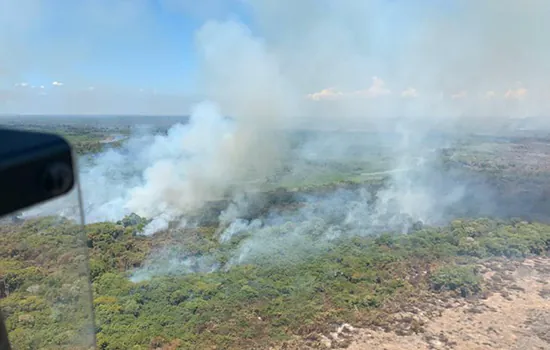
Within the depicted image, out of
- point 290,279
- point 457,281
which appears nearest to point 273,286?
point 290,279

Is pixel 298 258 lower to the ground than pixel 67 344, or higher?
lower

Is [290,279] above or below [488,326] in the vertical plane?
above

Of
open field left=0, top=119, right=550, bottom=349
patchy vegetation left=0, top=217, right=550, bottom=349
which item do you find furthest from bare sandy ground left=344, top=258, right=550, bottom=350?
patchy vegetation left=0, top=217, right=550, bottom=349

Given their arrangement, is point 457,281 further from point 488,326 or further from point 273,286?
point 273,286

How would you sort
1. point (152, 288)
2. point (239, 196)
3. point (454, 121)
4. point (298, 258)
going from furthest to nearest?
point (454, 121)
point (239, 196)
point (298, 258)
point (152, 288)

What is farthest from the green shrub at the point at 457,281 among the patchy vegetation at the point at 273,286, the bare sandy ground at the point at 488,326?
the bare sandy ground at the point at 488,326

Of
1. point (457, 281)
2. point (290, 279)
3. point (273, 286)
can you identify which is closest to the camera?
point (273, 286)

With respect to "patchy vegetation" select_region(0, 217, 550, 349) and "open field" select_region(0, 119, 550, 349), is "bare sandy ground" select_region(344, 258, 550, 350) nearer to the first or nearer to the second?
"open field" select_region(0, 119, 550, 349)

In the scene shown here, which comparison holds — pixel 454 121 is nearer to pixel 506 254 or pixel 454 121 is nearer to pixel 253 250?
pixel 506 254

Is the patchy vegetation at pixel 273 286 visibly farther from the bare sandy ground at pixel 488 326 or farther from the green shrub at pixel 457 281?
the bare sandy ground at pixel 488 326

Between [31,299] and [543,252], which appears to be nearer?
[31,299]

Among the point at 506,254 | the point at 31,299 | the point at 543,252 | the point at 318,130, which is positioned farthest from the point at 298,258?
the point at 318,130
